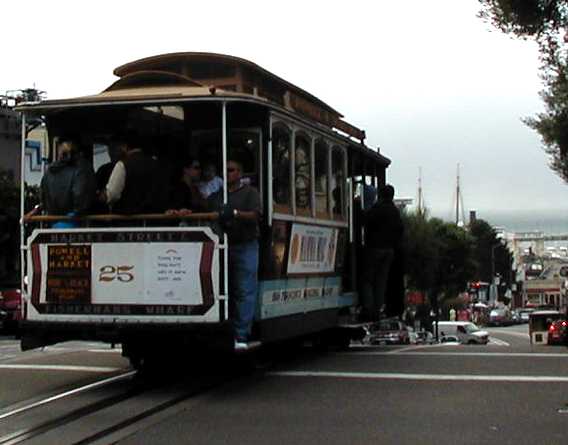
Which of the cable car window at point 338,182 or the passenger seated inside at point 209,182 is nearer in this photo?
the passenger seated inside at point 209,182

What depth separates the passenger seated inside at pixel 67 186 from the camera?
9.38 metres

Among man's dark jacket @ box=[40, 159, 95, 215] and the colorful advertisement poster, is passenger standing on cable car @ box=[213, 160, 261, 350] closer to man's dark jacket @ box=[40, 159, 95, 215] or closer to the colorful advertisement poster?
the colorful advertisement poster

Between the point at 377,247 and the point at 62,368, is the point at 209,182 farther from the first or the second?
the point at 377,247

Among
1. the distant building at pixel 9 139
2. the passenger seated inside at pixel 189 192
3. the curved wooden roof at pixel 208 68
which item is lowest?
the passenger seated inside at pixel 189 192

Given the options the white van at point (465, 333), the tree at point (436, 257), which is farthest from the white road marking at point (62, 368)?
the tree at point (436, 257)

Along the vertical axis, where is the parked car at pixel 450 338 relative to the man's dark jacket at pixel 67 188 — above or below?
below

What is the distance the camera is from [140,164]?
9328mm

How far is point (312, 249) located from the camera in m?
11.2

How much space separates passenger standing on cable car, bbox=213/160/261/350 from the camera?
29.8 feet

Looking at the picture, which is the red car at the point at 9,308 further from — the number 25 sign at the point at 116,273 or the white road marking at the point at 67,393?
the number 25 sign at the point at 116,273

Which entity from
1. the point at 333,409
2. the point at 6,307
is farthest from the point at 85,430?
the point at 6,307

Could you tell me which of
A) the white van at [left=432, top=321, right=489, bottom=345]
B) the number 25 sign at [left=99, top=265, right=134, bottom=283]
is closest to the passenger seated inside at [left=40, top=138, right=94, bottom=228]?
the number 25 sign at [left=99, top=265, right=134, bottom=283]

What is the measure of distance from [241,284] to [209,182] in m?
1.17

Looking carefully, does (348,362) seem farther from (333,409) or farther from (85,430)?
(85,430)
